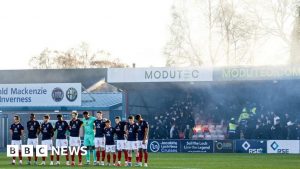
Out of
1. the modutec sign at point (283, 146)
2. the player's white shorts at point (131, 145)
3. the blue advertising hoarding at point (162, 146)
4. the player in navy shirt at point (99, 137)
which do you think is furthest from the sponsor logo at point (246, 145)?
the player's white shorts at point (131, 145)

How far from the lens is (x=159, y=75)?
58.4 meters

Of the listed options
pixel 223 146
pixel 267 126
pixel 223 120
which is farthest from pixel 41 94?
pixel 267 126

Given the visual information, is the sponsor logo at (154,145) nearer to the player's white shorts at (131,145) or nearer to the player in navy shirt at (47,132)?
the player in navy shirt at (47,132)

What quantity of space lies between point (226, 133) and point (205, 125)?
160 cm

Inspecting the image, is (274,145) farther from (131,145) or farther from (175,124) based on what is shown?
(131,145)

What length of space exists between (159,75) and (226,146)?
6031 mm

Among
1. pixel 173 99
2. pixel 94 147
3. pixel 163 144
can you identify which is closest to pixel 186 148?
pixel 163 144

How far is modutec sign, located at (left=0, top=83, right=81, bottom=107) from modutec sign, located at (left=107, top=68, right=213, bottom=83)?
95.4 inches

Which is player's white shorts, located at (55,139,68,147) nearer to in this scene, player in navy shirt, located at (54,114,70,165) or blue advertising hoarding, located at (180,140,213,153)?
player in navy shirt, located at (54,114,70,165)

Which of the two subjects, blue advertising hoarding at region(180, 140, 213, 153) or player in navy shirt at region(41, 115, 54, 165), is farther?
blue advertising hoarding at region(180, 140, 213, 153)

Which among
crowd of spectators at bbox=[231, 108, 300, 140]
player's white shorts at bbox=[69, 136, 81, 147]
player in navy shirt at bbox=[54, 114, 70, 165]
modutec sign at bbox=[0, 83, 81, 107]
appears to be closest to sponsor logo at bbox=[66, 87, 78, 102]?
modutec sign at bbox=[0, 83, 81, 107]

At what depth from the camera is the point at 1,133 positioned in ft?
203

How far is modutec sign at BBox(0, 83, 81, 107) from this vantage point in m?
58.7

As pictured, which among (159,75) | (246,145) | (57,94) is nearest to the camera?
(246,145)
